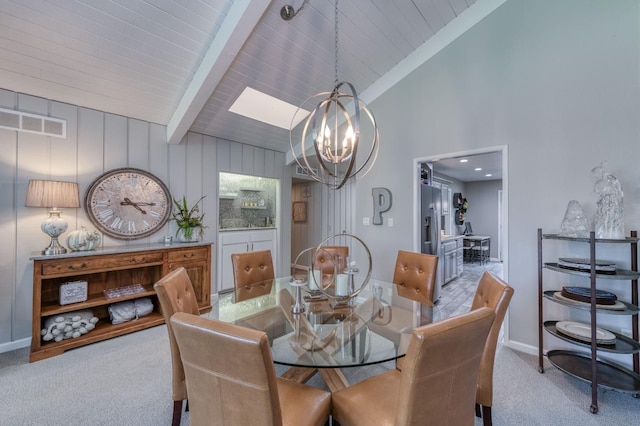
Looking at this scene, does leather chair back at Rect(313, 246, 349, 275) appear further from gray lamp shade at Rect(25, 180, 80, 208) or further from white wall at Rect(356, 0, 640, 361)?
gray lamp shade at Rect(25, 180, 80, 208)

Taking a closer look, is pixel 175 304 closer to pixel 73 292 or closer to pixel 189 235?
pixel 73 292

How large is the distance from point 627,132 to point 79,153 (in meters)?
5.30

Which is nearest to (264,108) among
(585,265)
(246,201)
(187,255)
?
(246,201)

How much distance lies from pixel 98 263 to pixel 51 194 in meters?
0.76

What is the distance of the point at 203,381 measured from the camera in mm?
996

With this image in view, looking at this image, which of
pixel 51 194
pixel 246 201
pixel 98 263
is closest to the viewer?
pixel 51 194

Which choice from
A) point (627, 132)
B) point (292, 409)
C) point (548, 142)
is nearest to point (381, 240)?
point (548, 142)

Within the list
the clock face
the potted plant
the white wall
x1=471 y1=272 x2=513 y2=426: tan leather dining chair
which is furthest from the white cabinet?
x1=471 y1=272 x2=513 y2=426: tan leather dining chair

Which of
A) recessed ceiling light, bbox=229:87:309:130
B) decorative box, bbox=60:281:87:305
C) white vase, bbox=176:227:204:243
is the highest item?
recessed ceiling light, bbox=229:87:309:130

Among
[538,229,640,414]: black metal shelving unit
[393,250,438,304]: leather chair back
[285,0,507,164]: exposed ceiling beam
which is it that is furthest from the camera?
[285,0,507,164]: exposed ceiling beam

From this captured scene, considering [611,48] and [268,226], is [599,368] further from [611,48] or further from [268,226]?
[268,226]

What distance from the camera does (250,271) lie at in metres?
2.70

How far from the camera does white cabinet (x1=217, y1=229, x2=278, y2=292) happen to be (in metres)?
4.25

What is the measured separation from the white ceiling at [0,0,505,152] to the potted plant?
2.96 ft
